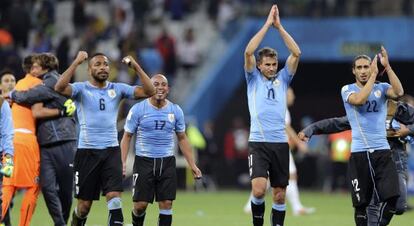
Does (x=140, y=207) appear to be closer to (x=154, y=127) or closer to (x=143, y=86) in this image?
(x=154, y=127)

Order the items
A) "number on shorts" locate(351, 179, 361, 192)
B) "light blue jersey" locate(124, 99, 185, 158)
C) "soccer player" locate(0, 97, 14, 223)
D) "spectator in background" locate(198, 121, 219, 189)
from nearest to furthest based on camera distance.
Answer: "soccer player" locate(0, 97, 14, 223), "number on shorts" locate(351, 179, 361, 192), "light blue jersey" locate(124, 99, 185, 158), "spectator in background" locate(198, 121, 219, 189)

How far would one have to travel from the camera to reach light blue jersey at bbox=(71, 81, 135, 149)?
15.2 m

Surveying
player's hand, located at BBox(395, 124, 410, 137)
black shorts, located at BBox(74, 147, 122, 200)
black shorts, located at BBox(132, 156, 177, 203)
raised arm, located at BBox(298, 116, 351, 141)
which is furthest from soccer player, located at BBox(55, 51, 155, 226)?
player's hand, located at BBox(395, 124, 410, 137)

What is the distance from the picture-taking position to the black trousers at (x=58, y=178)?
16.0 meters

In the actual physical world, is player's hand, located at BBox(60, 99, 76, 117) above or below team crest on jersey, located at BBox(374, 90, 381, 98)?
below

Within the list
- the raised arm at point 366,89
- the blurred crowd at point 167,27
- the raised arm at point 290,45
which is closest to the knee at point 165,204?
the raised arm at point 290,45

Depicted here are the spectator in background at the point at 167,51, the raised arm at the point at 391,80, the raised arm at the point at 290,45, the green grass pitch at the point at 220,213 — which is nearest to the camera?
the raised arm at the point at 391,80

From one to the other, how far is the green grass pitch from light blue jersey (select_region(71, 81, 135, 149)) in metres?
4.12

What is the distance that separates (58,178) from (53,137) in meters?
0.60

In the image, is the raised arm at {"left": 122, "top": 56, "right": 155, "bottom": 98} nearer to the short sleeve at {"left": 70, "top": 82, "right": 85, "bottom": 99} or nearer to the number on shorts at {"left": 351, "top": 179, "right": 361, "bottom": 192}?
the short sleeve at {"left": 70, "top": 82, "right": 85, "bottom": 99}

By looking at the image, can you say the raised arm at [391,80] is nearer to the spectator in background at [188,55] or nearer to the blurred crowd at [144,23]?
the blurred crowd at [144,23]

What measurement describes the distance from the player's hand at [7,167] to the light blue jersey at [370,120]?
441cm

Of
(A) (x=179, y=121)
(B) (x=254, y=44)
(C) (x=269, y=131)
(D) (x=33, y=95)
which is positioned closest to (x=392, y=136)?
(C) (x=269, y=131)

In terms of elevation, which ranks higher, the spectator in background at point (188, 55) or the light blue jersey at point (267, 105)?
the spectator in background at point (188, 55)
